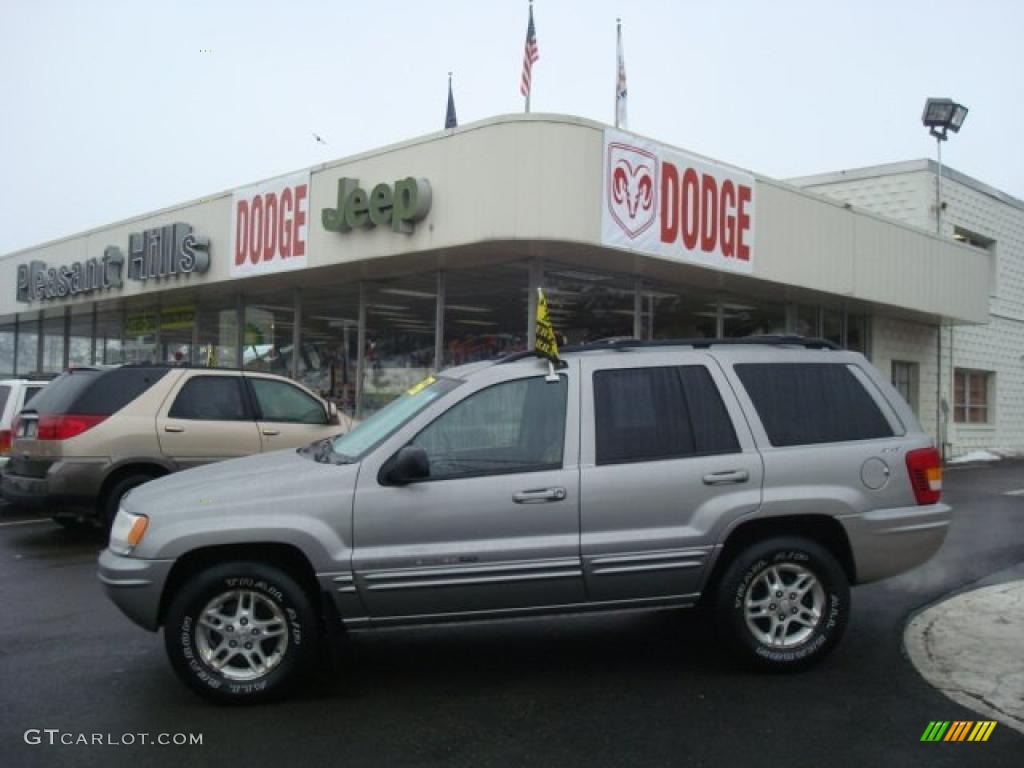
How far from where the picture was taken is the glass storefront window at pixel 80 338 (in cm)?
2327

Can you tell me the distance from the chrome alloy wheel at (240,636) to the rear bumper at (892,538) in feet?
10.6

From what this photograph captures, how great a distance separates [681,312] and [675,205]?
12.8ft

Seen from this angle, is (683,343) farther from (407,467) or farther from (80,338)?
(80,338)

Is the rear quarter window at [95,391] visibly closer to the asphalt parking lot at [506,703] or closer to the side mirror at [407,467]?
the asphalt parking lot at [506,703]

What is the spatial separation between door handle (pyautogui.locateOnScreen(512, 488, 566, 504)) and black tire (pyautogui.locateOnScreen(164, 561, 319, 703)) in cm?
124

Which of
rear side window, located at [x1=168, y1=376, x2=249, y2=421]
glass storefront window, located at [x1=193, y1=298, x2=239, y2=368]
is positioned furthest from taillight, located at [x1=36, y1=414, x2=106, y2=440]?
glass storefront window, located at [x1=193, y1=298, x2=239, y2=368]

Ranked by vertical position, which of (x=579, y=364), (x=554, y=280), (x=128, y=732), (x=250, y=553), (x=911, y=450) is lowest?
(x=128, y=732)

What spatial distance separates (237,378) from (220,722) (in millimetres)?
6170

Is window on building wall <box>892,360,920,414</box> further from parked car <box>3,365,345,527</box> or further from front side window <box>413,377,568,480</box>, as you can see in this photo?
front side window <box>413,377,568,480</box>

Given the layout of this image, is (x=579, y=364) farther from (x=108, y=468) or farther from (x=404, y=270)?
(x=404, y=270)

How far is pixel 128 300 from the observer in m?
20.4

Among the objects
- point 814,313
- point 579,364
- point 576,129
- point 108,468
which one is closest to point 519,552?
point 579,364

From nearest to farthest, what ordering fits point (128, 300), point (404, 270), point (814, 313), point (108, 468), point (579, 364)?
point (579, 364)
point (108, 468)
point (404, 270)
point (814, 313)
point (128, 300)

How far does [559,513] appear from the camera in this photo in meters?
4.87
